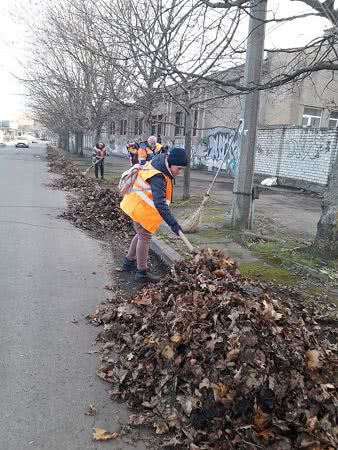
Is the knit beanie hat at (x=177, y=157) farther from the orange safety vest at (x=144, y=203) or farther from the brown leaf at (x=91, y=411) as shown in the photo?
the brown leaf at (x=91, y=411)

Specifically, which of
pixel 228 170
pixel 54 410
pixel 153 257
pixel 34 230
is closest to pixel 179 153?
pixel 153 257

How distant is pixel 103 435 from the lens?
8.36 ft

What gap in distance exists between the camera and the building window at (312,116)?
22158 mm

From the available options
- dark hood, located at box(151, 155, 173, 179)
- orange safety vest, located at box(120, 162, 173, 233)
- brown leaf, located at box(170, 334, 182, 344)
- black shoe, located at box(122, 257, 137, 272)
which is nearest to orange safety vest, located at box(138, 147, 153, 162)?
black shoe, located at box(122, 257, 137, 272)

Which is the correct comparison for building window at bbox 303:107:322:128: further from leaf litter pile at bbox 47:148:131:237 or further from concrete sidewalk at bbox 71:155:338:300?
leaf litter pile at bbox 47:148:131:237

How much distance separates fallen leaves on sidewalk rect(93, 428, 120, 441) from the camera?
2.53 metres

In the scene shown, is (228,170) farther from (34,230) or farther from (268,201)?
(34,230)

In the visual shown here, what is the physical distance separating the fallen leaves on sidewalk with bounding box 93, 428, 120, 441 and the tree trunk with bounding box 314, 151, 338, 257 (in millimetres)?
4250

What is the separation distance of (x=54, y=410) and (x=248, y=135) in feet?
19.6

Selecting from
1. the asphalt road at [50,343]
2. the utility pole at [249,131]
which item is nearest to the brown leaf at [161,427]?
the asphalt road at [50,343]

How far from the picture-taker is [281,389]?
2.54 m

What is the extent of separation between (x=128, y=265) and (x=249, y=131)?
11.5 ft

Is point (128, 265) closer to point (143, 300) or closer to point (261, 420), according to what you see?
point (143, 300)

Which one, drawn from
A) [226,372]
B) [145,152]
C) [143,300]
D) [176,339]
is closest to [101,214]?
[145,152]
